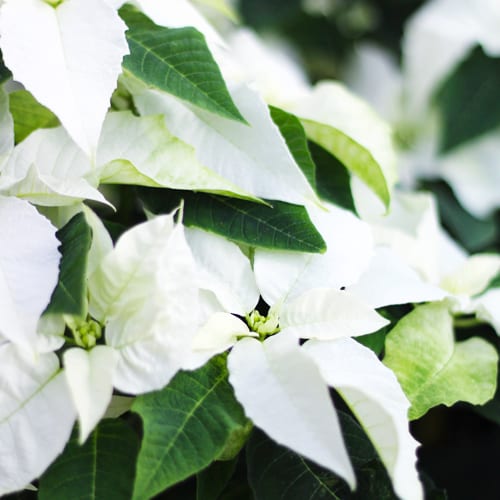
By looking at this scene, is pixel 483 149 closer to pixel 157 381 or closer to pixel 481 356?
pixel 481 356

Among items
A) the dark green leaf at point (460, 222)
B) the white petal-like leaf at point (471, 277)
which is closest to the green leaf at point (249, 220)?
the white petal-like leaf at point (471, 277)

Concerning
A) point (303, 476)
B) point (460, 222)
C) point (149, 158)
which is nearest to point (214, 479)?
point (303, 476)

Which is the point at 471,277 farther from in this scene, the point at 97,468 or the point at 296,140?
the point at 97,468

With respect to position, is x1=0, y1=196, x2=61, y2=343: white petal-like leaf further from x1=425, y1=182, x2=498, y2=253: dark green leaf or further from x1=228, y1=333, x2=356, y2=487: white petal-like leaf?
x1=425, y1=182, x2=498, y2=253: dark green leaf

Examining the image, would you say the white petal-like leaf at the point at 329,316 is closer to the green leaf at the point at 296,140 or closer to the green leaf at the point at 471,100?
the green leaf at the point at 296,140

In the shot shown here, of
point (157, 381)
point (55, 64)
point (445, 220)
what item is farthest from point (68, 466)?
point (445, 220)

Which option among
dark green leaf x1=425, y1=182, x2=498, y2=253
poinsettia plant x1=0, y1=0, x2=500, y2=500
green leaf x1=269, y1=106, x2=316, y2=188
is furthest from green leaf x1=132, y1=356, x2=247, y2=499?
dark green leaf x1=425, y1=182, x2=498, y2=253

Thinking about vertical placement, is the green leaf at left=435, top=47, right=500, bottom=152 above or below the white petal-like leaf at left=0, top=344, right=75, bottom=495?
above
